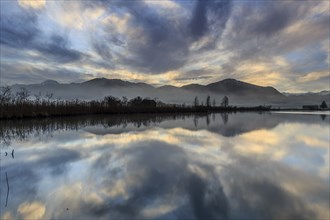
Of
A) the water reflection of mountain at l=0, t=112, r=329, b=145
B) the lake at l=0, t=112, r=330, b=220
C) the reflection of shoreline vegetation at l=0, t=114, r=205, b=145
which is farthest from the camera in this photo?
the water reflection of mountain at l=0, t=112, r=329, b=145

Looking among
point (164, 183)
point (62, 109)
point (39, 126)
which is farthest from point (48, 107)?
point (164, 183)

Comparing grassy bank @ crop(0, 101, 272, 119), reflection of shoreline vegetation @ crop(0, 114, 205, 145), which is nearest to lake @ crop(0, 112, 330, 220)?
reflection of shoreline vegetation @ crop(0, 114, 205, 145)

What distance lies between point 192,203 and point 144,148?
14.2ft

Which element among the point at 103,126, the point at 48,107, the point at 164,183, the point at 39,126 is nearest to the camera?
the point at 164,183

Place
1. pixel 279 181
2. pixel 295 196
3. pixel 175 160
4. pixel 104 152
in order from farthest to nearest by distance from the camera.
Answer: pixel 104 152 < pixel 175 160 < pixel 279 181 < pixel 295 196

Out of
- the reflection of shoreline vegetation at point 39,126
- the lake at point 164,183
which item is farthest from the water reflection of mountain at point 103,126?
the lake at point 164,183

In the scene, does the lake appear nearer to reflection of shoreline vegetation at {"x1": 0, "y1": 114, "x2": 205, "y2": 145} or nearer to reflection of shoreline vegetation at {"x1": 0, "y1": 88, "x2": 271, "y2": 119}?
reflection of shoreline vegetation at {"x1": 0, "y1": 114, "x2": 205, "y2": 145}

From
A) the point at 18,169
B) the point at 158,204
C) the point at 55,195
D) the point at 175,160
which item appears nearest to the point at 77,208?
the point at 55,195

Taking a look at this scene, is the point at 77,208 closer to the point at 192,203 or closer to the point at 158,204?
the point at 158,204

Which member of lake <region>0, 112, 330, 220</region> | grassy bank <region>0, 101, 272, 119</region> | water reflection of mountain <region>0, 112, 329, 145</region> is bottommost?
lake <region>0, 112, 330, 220</region>

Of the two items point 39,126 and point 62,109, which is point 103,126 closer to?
point 39,126

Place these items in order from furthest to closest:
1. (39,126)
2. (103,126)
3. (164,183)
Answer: (103,126), (39,126), (164,183)

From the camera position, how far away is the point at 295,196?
144 inches

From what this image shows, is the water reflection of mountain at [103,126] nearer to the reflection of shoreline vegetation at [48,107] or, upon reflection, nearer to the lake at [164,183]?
the reflection of shoreline vegetation at [48,107]
